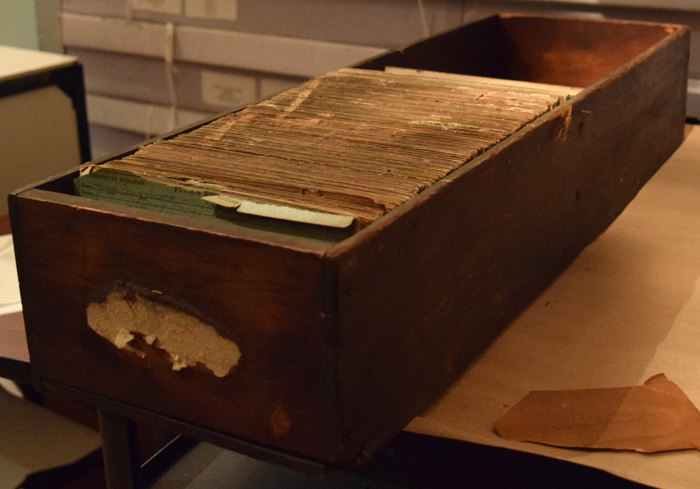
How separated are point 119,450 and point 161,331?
0.72ft

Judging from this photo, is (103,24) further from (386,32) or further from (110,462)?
(110,462)

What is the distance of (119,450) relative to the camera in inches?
32.4

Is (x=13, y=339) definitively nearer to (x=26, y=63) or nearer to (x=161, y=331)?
(x=161, y=331)

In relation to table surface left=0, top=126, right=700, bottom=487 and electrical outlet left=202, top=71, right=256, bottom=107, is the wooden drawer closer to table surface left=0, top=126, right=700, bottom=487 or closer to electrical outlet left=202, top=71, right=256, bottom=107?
table surface left=0, top=126, right=700, bottom=487

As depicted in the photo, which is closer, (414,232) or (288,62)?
(414,232)

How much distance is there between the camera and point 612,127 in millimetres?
1156

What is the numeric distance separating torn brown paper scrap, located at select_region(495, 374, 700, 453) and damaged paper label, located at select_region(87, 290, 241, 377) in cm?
29

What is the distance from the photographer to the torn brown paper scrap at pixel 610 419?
2.43 ft

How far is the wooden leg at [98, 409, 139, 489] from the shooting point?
2.60 feet

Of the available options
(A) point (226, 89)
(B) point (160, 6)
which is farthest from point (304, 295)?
(B) point (160, 6)

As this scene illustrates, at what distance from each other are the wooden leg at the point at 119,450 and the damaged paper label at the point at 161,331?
117mm

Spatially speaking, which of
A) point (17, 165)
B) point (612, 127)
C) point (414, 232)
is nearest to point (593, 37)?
point (612, 127)

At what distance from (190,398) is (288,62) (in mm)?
1721

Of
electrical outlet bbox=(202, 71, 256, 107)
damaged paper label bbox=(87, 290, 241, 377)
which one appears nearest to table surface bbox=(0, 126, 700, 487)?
damaged paper label bbox=(87, 290, 241, 377)
